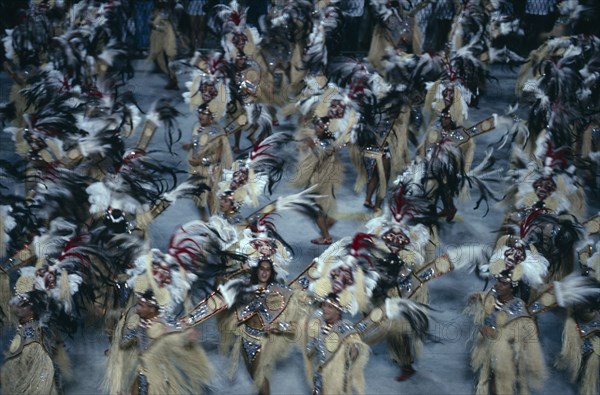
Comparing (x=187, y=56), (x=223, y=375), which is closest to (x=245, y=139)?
(x=187, y=56)

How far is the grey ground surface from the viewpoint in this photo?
766 cm

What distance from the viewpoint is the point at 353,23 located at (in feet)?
45.3

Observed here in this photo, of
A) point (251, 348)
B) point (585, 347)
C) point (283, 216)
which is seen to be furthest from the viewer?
point (283, 216)

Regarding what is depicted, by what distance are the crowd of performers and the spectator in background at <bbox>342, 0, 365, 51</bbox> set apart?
6.71 feet

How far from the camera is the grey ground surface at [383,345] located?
25.1 ft

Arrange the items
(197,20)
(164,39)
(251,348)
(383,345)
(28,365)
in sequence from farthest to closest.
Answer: (197,20), (164,39), (383,345), (251,348), (28,365)

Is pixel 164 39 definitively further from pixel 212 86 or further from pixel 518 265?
pixel 518 265

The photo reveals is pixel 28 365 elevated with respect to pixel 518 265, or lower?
lower

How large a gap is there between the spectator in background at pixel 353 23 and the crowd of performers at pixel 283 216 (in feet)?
6.71

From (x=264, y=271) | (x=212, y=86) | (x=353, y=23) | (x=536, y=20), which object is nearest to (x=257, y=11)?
(x=353, y=23)

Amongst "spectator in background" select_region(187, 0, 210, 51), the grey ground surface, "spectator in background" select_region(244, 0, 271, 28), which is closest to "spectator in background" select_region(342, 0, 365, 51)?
A: "spectator in background" select_region(244, 0, 271, 28)

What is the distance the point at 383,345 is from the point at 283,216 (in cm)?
240

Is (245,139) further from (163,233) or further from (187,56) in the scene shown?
(163,233)

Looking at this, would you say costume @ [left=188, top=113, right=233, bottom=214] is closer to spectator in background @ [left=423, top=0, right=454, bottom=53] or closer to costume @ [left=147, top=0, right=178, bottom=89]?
costume @ [left=147, top=0, right=178, bottom=89]
